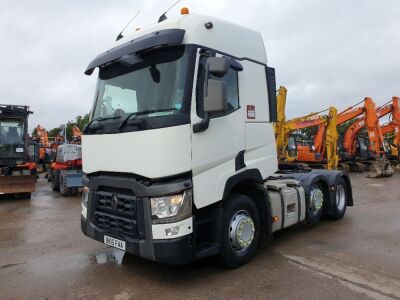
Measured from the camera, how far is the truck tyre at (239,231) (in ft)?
16.0

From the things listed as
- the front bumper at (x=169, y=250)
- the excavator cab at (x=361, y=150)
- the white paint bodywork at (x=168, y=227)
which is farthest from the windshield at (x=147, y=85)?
the excavator cab at (x=361, y=150)

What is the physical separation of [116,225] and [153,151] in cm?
116

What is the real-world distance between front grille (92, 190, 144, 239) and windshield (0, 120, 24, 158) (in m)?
10.5

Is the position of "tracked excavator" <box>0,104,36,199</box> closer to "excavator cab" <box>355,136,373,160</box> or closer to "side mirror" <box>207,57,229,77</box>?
"side mirror" <box>207,57,229,77</box>

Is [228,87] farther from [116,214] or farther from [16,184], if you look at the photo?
[16,184]

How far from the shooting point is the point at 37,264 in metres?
5.75

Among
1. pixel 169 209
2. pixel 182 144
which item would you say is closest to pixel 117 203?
pixel 169 209

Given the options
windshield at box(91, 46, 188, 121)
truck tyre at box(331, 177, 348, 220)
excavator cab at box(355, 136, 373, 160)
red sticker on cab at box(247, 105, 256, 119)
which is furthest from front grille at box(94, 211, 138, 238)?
excavator cab at box(355, 136, 373, 160)

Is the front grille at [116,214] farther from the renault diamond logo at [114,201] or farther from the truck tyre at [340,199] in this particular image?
the truck tyre at [340,199]

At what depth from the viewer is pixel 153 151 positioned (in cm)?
430

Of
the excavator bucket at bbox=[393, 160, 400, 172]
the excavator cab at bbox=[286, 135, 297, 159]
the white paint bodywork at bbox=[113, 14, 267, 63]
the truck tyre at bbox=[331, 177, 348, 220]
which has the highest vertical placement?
the white paint bodywork at bbox=[113, 14, 267, 63]

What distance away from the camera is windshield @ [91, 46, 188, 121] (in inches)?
175

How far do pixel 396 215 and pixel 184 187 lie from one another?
635cm

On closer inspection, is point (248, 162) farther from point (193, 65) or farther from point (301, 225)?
point (301, 225)
